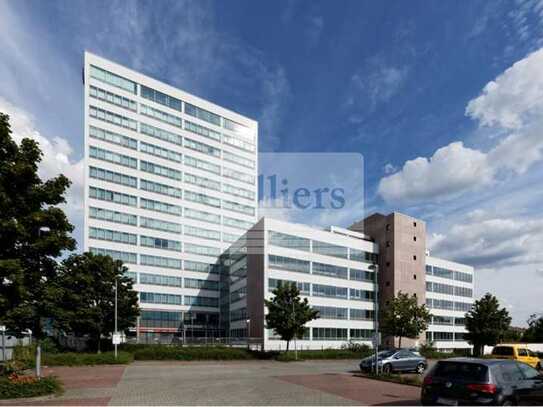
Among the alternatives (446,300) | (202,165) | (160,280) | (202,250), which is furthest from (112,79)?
(446,300)

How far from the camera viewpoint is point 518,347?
2728 centimetres

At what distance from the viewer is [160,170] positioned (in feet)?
257

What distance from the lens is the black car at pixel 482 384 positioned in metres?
10.0

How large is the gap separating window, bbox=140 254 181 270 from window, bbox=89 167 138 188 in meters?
12.1

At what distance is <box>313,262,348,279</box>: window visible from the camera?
6244 centimetres

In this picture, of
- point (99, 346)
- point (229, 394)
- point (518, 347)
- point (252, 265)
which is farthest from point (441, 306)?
point (229, 394)

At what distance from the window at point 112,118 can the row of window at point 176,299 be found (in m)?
27.5

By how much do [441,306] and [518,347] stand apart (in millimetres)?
54120

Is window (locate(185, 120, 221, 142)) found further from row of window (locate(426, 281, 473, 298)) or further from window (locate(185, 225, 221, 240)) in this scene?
row of window (locate(426, 281, 473, 298))

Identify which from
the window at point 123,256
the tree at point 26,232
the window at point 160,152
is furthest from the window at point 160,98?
the tree at point 26,232

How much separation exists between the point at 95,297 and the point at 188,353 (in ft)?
31.5

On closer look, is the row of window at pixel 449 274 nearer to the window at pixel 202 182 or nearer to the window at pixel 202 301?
the window at pixel 202 301

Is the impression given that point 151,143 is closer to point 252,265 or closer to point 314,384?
point 252,265

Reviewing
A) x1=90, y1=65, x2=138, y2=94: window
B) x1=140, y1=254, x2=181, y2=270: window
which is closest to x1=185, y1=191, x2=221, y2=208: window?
x1=140, y1=254, x2=181, y2=270: window
